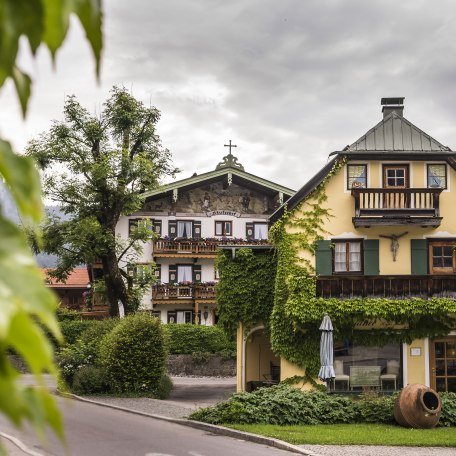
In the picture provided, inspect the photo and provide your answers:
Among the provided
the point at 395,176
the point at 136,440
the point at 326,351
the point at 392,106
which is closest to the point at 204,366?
the point at 395,176

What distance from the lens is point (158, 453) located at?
16141 millimetres

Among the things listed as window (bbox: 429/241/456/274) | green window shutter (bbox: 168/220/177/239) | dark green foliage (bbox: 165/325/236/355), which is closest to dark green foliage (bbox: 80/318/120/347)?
dark green foliage (bbox: 165/325/236/355)

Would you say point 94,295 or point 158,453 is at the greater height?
point 94,295

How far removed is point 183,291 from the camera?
4816cm

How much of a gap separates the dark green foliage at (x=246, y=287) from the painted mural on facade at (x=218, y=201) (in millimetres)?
20269

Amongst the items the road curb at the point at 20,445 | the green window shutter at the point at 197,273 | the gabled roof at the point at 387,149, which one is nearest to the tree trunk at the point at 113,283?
the green window shutter at the point at 197,273

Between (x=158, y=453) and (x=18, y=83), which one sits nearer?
(x=18, y=83)

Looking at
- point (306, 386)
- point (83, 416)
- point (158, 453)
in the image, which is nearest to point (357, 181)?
point (306, 386)

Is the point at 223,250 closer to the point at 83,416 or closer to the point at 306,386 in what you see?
the point at 306,386

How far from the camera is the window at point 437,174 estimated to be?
27.7 m

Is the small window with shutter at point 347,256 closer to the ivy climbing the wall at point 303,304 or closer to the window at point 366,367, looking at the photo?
the ivy climbing the wall at point 303,304

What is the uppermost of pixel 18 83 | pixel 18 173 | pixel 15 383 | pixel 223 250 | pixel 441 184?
pixel 441 184

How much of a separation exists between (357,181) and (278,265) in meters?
3.99

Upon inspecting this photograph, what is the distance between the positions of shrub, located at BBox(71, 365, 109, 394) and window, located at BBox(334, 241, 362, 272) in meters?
9.08
